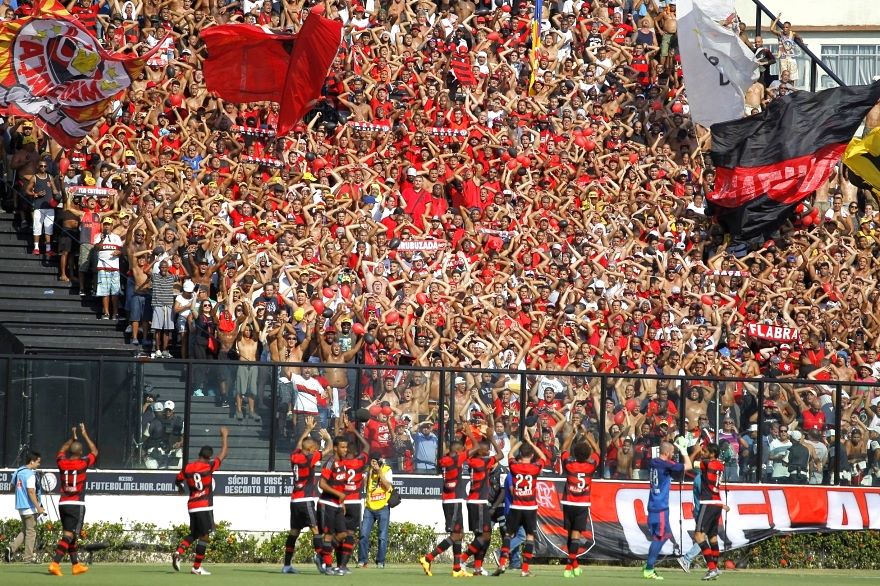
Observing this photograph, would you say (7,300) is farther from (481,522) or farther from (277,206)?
(481,522)

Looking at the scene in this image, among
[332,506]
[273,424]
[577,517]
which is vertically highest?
[273,424]

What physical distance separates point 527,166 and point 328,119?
398 cm

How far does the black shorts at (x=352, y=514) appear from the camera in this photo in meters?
21.0

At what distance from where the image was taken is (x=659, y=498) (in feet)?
71.3

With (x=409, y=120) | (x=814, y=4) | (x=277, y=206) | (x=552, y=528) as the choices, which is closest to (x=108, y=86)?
(x=277, y=206)

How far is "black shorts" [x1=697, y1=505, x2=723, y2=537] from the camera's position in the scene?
21734 mm

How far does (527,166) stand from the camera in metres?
30.0

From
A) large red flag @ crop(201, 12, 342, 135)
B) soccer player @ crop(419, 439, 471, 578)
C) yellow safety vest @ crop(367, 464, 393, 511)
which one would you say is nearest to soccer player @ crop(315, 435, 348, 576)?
soccer player @ crop(419, 439, 471, 578)

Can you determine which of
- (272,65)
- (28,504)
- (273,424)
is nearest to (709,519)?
(273,424)

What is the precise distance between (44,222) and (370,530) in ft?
26.5

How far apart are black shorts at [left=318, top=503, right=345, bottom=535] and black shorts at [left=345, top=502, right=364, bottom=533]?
305 millimetres

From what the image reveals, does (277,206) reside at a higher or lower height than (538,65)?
lower

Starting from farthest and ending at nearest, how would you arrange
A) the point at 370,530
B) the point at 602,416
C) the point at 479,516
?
1. the point at 602,416
2. the point at 370,530
3. the point at 479,516

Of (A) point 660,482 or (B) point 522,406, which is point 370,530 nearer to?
(B) point 522,406
